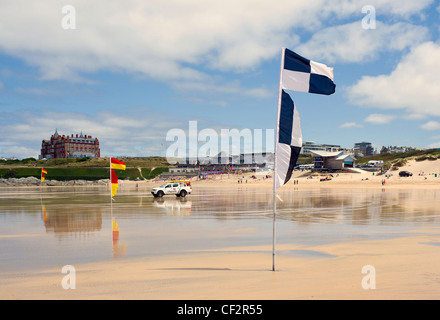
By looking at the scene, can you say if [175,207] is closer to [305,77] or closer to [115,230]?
[115,230]

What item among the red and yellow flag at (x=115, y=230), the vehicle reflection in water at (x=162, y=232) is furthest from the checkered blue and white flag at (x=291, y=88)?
the red and yellow flag at (x=115, y=230)

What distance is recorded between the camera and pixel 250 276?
8523mm

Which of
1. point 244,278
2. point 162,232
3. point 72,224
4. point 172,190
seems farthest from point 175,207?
point 244,278

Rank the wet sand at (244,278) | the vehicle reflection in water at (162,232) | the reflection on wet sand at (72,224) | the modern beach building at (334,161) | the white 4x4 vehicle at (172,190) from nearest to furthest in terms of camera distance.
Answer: the wet sand at (244,278) → the vehicle reflection in water at (162,232) → the reflection on wet sand at (72,224) → the white 4x4 vehicle at (172,190) → the modern beach building at (334,161)

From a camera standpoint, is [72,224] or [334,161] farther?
[334,161]

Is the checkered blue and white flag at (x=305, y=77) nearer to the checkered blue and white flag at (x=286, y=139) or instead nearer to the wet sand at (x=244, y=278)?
the checkered blue and white flag at (x=286, y=139)

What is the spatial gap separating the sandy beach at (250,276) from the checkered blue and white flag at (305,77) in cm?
470

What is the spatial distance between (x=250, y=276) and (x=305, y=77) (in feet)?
17.1

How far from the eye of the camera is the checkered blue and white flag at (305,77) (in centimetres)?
870

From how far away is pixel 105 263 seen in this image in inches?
394

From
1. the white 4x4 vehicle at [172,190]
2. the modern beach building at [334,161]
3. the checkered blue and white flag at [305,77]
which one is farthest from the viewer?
the modern beach building at [334,161]

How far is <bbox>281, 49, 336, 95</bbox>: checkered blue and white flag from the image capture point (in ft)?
28.5
